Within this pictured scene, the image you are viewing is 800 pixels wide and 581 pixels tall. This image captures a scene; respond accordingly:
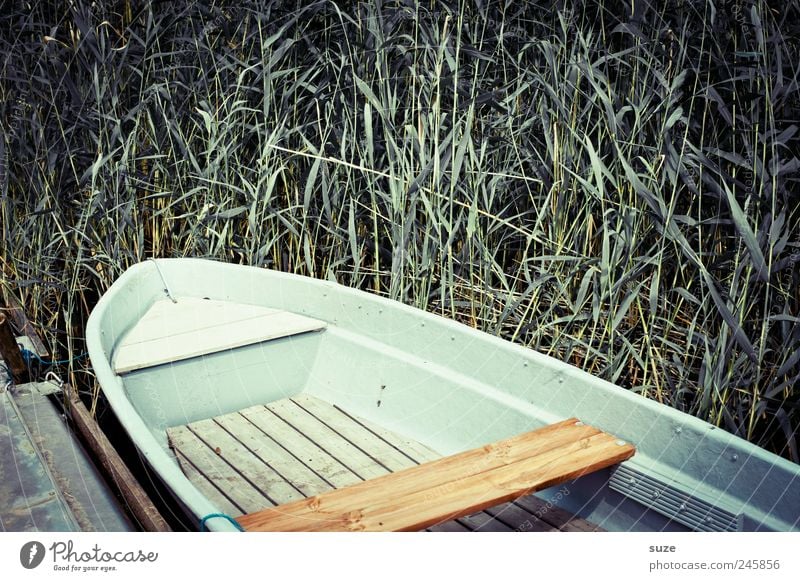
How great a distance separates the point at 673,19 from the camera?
1971 mm

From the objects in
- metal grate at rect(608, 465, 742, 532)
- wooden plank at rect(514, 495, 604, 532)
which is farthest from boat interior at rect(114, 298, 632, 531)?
metal grate at rect(608, 465, 742, 532)

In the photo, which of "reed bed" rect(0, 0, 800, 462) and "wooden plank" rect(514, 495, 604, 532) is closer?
"wooden plank" rect(514, 495, 604, 532)

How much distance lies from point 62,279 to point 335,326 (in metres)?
1.00

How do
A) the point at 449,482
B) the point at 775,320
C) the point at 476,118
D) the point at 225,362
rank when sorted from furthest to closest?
the point at 476,118 → the point at 225,362 → the point at 775,320 → the point at 449,482

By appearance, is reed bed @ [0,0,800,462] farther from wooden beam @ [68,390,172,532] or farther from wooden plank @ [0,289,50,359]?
wooden beam @ [68,390,172,532]

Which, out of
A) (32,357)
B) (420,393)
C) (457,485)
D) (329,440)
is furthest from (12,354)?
(457,485)

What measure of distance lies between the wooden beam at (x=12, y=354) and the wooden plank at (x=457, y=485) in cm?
113

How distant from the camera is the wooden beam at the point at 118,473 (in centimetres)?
148

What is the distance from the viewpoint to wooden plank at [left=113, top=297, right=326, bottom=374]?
2.01 m

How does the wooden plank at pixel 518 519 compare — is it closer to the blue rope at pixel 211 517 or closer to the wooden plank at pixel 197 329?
the blue rope at pixel 211 517

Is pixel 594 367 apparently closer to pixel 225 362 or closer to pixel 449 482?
pixel 449 482

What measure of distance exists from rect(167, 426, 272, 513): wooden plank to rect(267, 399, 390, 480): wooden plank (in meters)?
0.22
